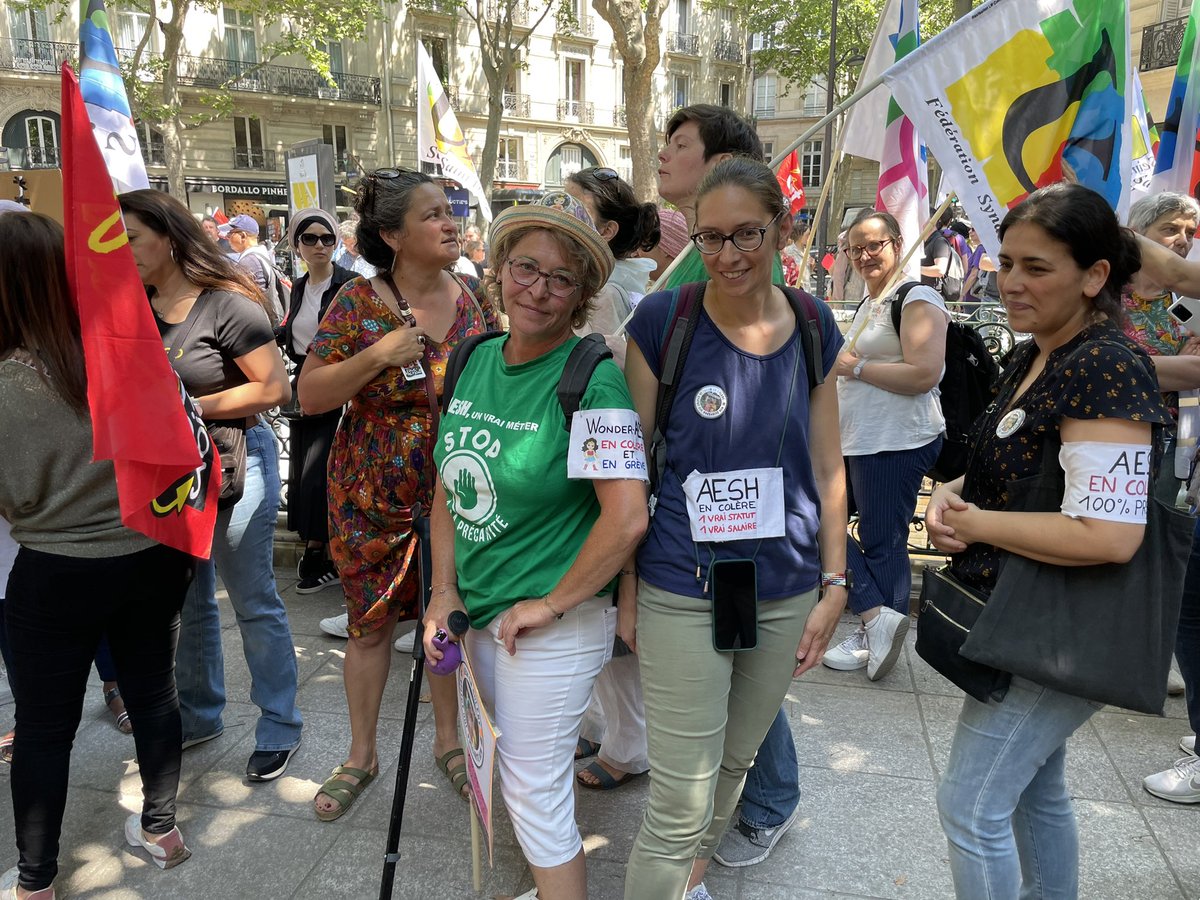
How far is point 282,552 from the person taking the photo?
521 centimetres

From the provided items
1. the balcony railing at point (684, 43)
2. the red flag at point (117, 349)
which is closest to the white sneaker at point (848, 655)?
the red flag at point (117, 349)

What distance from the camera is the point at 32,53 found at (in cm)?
3053

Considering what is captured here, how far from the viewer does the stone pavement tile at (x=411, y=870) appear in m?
2.57

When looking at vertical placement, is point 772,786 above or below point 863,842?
above

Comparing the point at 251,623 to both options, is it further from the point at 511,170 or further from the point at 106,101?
the point at 511,170

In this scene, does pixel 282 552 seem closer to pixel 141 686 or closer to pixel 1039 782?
pixel 141 686

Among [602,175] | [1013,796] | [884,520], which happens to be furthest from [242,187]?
[1013,796]

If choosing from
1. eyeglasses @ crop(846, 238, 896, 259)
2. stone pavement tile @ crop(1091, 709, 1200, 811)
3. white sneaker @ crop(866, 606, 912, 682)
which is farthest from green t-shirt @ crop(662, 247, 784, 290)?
stone pavement tile @ crop(1091, 709, 1200, 811)

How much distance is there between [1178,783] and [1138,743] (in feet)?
1.22

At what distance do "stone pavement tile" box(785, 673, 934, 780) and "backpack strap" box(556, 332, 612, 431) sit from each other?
2009 mm

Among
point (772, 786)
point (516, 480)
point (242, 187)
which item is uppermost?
point (242, 187)

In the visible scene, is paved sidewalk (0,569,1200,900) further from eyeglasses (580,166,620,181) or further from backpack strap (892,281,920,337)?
eyeglasses (580,166,620,181)

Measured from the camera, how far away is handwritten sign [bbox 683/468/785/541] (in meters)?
1.97

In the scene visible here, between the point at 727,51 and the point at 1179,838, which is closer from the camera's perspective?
the point at 1179,838
